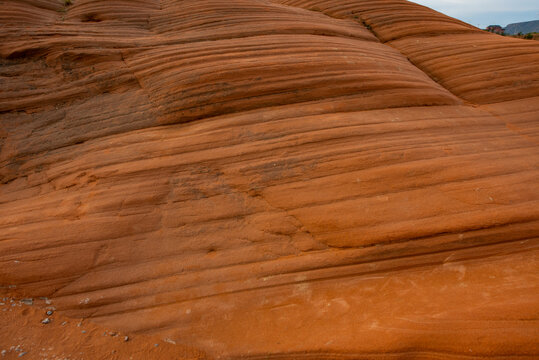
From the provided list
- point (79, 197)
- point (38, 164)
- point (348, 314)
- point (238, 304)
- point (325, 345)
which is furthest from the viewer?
point (38, 164)

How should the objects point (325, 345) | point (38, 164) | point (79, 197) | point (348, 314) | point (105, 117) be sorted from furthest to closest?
1. point (105, 117)
2. point (38, 164)
3. point (79, 197)
4. point (348, 314)
5. point (325, 345)

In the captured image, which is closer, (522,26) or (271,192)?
(271,192)

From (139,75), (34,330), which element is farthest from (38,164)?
(34,330)

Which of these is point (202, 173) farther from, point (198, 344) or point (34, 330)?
point (34, 330)

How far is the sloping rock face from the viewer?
2334 millimetres

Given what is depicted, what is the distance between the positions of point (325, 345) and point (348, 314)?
0.32 metres

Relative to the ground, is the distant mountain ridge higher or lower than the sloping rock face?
higher

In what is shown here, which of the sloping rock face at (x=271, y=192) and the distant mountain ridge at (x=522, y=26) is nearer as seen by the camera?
the sloping rock face at (x=271, y=192)

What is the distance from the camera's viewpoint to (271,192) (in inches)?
125

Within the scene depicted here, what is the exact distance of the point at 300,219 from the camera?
2.96 metres

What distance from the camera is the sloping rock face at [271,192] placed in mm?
2334

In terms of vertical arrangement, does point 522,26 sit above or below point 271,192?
above

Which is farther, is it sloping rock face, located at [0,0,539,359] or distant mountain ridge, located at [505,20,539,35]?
distant mountain ridge, located at [505,20,539,35]

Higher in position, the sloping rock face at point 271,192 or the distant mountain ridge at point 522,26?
the distant mountain ridge at point 522,26
